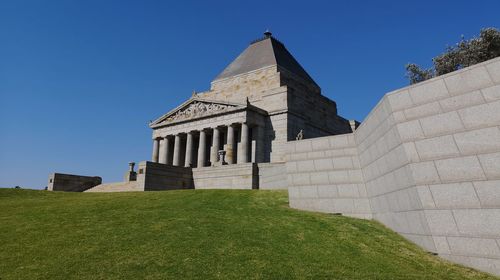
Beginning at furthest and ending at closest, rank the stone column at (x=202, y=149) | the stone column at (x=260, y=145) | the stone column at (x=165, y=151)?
the stone column at (x=165, y=151) < the stone column at (x=202, y=149) < the stone column at (x=260, y=145)

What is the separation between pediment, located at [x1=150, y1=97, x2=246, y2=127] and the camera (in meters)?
45.3

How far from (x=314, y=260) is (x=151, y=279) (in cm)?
401

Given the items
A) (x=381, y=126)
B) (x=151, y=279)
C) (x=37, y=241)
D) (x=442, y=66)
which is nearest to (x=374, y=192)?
(x=381, y=126)

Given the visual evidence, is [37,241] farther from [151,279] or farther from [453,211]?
[453,211]

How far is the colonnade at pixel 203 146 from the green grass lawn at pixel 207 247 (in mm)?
27555

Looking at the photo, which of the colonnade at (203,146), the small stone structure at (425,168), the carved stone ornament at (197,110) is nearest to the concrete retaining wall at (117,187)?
the colonnade at (203,146)

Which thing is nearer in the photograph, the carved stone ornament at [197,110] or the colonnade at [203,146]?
the colonnade at [203,146]

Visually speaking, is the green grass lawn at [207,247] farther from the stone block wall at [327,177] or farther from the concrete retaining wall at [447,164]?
the stone block wall at [327,177]

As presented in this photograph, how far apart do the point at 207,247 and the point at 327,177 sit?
702cm

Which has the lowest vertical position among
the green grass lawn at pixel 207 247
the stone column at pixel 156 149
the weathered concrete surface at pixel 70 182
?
the green grass lawn at pixel 207 247

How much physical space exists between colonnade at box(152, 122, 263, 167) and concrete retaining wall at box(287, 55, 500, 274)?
99.8 feet

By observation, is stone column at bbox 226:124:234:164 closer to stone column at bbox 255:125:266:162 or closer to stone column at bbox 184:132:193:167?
stone column at bbox 255:125:266:162

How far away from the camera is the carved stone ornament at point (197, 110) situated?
151ft

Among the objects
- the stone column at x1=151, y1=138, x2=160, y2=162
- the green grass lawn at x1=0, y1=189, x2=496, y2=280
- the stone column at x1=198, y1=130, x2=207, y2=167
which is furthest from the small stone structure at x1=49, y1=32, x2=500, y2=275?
the stone column at x1=151, y1=138, x2=160, y2=162
